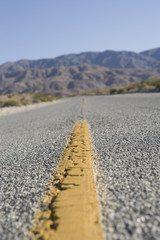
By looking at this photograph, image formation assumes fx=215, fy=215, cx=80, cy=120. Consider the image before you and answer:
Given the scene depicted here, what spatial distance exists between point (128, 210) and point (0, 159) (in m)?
3.34

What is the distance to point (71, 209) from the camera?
7.20 feet

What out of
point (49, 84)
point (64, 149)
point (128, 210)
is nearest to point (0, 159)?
point (64, 149)

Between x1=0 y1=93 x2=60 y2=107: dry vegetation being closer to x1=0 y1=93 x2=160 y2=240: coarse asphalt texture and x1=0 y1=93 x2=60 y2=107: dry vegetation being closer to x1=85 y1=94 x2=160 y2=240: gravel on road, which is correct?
x1=0 y1=93 x2=160 y2=240: coarse asphalt texture

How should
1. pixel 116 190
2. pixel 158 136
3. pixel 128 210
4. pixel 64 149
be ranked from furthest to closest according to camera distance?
pixel 158 136 → pixel 64 149 → pixel 116 190 → pixel 128 210

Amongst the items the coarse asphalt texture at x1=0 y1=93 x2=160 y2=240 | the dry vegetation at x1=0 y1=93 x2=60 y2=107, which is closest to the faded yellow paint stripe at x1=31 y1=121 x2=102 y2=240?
the coarse asphalt texture at x1=0 y1=93 x2=160 y2=240

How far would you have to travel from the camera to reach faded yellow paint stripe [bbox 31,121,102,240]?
1841mm

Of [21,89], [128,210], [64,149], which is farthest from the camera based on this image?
[21,89]

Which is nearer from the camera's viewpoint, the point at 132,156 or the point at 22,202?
the point at 22,202

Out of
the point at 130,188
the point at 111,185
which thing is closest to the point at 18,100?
the point at 111,185

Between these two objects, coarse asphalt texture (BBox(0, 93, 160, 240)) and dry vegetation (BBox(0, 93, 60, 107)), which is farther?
dry vegetation (BBox(0, 93, 60, 107))

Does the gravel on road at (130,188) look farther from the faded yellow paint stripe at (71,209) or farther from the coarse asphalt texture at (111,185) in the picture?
the faded yellow paint stripe at (71,209)

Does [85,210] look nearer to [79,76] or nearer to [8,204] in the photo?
[8,204]

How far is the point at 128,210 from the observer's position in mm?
2057

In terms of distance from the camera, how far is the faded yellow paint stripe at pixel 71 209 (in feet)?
6.04
